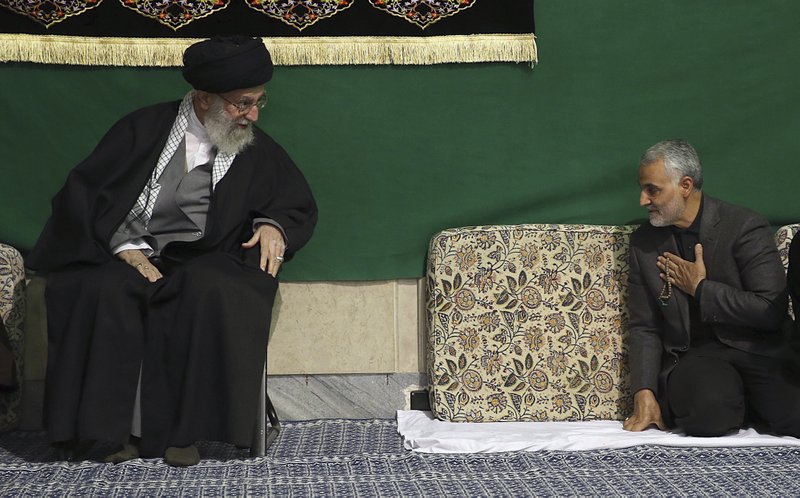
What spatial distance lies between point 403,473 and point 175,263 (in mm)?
1083

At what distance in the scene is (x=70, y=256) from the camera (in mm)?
3639

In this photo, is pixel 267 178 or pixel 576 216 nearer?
pixel 267 178

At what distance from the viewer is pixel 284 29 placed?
4160 millimetres

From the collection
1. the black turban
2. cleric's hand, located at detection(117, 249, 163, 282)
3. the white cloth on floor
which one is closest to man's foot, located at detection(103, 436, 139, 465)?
cleric's hand, located at detection(117, 249, 163, 282)

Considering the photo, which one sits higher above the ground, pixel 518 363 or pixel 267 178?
pixel 267 178

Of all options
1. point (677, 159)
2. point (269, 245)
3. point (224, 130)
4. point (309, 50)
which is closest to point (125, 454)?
point (269, 245)

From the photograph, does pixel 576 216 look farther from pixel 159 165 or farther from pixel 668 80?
pixel 159 165

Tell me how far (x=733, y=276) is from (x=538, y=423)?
885 mm

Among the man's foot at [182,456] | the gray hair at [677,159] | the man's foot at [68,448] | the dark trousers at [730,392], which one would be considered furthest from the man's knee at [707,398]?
the man's foot at [68,448]

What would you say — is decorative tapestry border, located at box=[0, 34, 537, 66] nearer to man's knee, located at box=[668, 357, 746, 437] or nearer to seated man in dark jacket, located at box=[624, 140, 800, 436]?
seated man in dark jacket, located at box=[624, 140, 800, 436]

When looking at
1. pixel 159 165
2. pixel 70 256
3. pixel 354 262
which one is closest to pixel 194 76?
pixel 159 165

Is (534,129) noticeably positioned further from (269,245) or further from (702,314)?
(269,245)

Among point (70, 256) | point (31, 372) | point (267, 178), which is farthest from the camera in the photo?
point (31, 372)

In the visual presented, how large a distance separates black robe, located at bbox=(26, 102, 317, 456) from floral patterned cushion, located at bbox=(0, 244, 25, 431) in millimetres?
382
